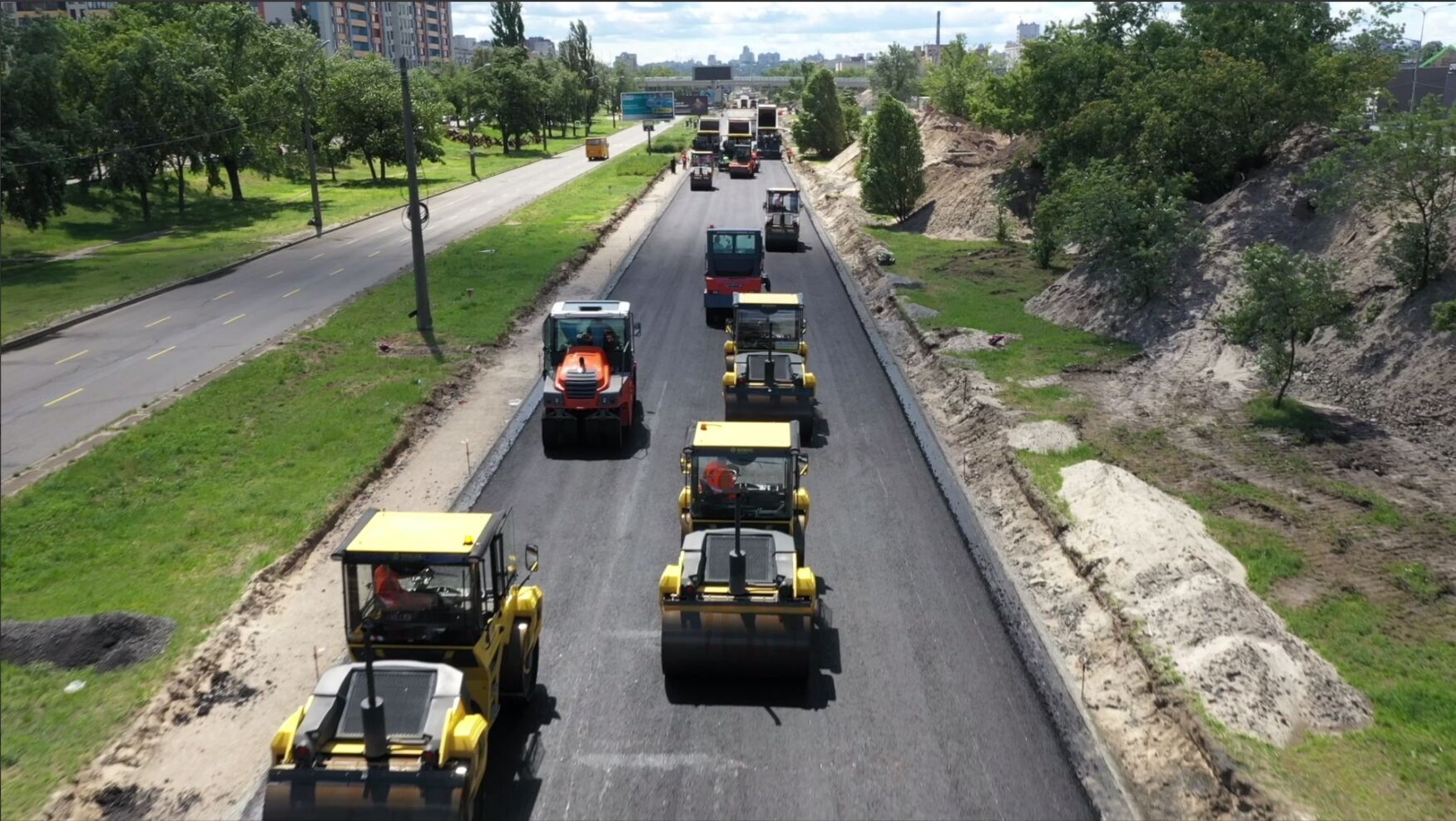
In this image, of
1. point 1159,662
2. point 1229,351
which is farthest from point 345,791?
point 1229,351

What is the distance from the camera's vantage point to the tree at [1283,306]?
2302 centimetres

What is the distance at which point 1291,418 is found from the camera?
2325cm

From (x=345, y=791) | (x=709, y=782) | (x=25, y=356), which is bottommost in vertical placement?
(x=709, y=782)

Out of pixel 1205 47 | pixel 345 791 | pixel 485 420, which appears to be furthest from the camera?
pixel 1205 47

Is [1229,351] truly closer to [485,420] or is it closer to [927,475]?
[927,475]

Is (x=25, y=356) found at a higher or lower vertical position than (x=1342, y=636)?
higher

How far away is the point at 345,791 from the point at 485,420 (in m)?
15.7

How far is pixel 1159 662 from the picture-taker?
13719mm

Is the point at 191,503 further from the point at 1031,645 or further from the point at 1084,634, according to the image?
the point at 1084,634

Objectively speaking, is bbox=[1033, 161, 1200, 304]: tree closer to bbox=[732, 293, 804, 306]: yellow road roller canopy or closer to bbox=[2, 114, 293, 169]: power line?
bbox=[732, 293, 804, 306]: yellow road roller canopy

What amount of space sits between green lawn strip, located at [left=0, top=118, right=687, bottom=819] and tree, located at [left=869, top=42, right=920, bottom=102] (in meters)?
132

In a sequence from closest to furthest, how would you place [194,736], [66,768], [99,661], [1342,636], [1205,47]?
[66,768] → [194,736] → [99,661] → [1342,636] → [1205,47]

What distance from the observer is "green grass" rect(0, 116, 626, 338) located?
53.0 feet

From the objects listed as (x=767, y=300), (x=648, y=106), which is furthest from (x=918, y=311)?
(x=648, y=106)
